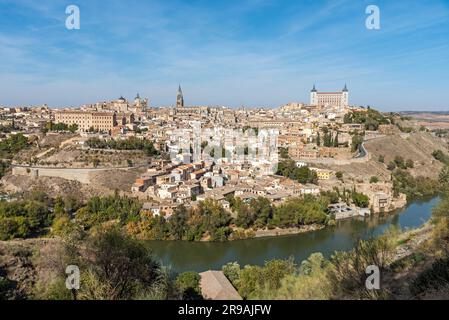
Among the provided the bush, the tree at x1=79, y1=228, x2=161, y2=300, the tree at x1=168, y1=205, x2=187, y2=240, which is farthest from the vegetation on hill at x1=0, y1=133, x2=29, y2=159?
the bush

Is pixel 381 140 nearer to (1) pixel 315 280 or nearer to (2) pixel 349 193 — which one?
(2) pixel 349 193

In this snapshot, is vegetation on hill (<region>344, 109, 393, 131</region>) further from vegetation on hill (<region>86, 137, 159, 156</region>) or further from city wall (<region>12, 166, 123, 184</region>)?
city wall (<region>12, 166, 123, 184</region>)

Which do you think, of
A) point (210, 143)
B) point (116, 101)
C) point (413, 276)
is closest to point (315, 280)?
point (413, 276)

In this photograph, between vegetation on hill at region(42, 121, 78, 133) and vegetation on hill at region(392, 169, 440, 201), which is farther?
vegetation on hill at region(42, 121, 78, 133)

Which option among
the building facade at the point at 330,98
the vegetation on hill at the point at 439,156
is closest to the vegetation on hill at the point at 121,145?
the vegetation on hill at the point at 439,156

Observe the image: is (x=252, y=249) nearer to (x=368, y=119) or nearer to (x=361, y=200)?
(x=361, y=200)

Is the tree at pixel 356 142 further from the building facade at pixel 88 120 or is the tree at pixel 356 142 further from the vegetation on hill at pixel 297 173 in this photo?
the building facade at pixel 88 120
